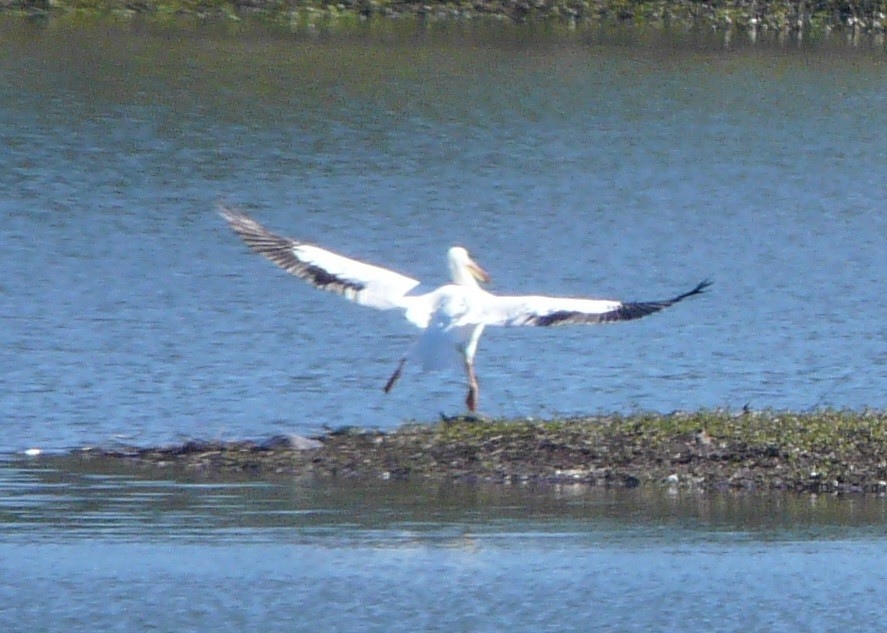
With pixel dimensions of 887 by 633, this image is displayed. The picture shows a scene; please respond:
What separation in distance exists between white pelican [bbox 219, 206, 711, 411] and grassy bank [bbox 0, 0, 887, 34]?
22572 millimetres

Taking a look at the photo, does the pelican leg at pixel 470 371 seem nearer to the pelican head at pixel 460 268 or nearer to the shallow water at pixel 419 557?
the pelican head at pixel 460 268

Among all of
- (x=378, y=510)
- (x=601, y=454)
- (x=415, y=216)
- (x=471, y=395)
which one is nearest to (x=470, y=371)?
(x=471, y=395)

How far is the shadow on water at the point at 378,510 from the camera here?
388 inches

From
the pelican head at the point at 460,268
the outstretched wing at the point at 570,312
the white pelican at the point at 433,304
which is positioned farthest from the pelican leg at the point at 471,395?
the outstretched wing at the point at 570,312

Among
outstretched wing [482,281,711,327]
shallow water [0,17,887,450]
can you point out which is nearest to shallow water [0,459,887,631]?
outstretched wing [482,281,711,327]

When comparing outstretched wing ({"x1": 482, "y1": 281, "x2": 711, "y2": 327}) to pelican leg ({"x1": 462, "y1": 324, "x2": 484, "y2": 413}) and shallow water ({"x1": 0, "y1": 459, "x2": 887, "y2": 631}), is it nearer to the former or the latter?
pelican leg ({"x1": 462, "y1": 324, "x2": 484, "y2": 413})

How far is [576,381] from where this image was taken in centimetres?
1402

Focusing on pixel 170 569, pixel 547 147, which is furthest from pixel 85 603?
pixel 547 147

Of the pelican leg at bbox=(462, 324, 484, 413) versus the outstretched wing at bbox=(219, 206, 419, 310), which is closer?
the outstretched wing at bbox=(219, 206, 419, 310)

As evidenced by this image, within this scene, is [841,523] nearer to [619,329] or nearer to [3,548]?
[3,548]

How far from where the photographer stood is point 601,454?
1120 cm

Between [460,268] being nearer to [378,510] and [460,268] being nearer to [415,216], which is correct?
[378,510]

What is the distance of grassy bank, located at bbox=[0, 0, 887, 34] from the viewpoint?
113ft

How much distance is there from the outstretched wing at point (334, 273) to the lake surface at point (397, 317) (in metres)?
0.93
